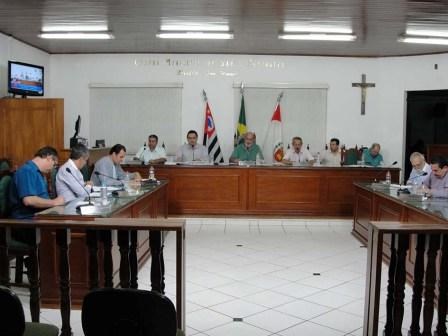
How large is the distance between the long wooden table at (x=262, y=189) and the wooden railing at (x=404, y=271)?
5.62m

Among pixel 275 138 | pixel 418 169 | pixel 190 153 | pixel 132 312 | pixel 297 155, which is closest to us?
pixel 132 312

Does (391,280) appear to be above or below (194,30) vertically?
below

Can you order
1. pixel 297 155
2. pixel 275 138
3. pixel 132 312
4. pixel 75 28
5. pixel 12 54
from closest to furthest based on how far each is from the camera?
pixel 132 312 < pixel 75 28 < pixel 12 54 < pixel 297 155 < pixel 275 138

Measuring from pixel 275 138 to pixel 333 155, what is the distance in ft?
3.99

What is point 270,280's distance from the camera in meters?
5.45

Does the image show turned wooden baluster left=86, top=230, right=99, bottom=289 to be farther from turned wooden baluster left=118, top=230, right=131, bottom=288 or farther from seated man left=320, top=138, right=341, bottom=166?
seated man left=320, top=138, right=341, bottom=166

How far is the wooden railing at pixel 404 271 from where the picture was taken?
2.91m

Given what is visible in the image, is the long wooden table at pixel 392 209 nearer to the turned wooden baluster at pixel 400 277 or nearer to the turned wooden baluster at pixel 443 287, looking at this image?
the turned wooden baluster at pixel 443 287

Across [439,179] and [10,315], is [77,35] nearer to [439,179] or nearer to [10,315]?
[439,179]

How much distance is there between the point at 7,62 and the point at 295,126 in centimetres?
552

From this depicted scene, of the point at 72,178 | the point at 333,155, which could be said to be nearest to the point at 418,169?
the point at 333,155

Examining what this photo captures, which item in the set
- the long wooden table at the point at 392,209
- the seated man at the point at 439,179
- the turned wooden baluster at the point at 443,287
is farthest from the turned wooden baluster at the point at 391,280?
the seated man at the point at 439,179

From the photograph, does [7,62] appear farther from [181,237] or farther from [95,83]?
[181,237]

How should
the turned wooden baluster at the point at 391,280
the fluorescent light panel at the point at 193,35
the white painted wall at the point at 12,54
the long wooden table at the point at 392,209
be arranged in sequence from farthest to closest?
1. the white painted wall at the point at 12,54
2. the fluorescent light panel at the point at 193,35
3. the long wooden table at the point at 392,209
4. the turned wooden baluster at the point at 391,280
